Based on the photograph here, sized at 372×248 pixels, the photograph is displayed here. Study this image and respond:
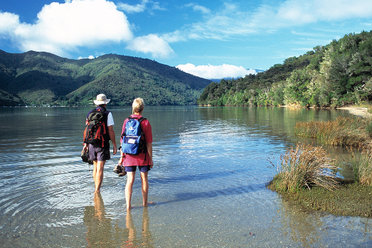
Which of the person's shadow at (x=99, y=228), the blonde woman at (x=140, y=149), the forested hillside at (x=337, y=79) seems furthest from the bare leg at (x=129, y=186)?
the forested hillside at (x=337, y=79)

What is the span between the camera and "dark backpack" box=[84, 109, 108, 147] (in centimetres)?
693

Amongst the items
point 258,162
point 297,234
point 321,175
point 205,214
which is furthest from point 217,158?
point 297,234

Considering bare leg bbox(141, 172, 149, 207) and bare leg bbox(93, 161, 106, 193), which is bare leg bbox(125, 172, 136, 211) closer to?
bare leg bbox(141, 172, 149, 207)

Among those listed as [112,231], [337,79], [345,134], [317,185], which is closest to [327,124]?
[345,134]

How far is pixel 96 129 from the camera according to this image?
6957 millimetres

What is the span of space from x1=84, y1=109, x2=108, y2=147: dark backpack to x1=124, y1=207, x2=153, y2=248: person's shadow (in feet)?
6.65

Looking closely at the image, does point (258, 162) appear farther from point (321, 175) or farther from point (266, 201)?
point (266, 201)

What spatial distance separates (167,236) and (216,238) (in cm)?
92

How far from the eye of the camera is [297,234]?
17.1ft

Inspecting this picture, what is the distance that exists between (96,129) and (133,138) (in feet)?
4.97

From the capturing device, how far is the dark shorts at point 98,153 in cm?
711

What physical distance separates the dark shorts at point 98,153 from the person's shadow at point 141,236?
172 cm

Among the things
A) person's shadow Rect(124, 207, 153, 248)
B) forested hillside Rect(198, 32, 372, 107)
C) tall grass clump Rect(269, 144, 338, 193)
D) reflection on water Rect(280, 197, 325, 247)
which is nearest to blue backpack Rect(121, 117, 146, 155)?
person's shadow Rect(124, 207, 153, 248)

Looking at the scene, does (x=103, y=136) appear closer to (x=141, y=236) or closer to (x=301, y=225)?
(x=141, y=236)
